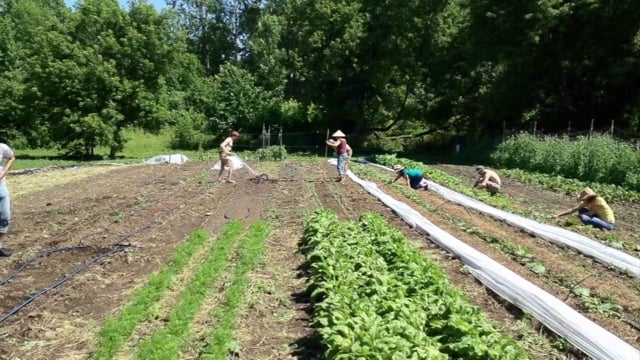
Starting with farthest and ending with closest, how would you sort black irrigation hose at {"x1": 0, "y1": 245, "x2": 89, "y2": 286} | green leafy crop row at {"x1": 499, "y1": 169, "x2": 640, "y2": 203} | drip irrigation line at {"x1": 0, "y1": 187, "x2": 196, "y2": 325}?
1. green leafy crop row at {"x1": 499, "y1": 169, "x2": 640, "y2": 203}
2. black irrigation hose at {"x1": 0, "y1": 245, "x2": 89, "y2": 286}
3. drip irrigation line at {"x1": 0, "y1": 187, "x2": 196, "y2": 325}

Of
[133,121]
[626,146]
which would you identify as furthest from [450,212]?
[133,121]

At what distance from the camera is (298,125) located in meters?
41.4

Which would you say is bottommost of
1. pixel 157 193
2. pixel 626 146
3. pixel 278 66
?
pixel 157 193

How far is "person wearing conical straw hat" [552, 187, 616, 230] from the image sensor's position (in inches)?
434

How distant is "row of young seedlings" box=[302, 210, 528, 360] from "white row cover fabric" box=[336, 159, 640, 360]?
612 mm

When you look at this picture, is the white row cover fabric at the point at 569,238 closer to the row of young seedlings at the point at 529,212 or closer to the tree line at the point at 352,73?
the row of young seedlings at the point at 529,212

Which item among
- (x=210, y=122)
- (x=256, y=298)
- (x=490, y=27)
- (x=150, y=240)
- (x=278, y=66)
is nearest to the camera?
(x=256, y=298)

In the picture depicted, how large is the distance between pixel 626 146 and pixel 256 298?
52.3ft

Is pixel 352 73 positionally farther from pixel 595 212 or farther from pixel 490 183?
pixel 595 212

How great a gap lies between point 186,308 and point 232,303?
0.51 metres

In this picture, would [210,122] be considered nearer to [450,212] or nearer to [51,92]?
[51,92]

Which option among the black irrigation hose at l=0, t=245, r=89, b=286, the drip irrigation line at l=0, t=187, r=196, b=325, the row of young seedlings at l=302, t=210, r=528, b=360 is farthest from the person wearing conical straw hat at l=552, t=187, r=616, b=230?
the black irrigation hose at l=0, t=245, r=89, b=286

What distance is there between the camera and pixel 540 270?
7.68m

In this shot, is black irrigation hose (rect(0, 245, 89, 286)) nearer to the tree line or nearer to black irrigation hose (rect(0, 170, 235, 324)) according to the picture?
black irrigation hose (rect(0, 170, 235, 324))
